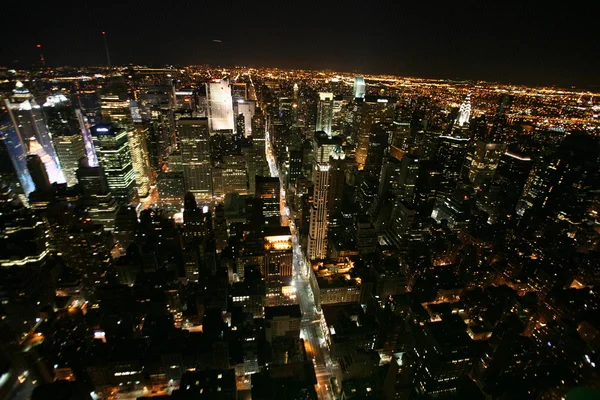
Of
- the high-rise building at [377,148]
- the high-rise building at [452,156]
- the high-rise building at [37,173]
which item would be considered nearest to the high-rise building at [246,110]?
the high-rise building at [377,148]

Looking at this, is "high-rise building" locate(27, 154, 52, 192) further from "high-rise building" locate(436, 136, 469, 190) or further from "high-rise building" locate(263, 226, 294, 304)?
"high-rise building" locate(436, 136, 469, 190)

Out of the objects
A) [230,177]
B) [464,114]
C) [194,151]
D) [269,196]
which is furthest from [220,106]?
[464,114]

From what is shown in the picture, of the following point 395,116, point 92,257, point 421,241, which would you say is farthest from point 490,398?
point 395,116

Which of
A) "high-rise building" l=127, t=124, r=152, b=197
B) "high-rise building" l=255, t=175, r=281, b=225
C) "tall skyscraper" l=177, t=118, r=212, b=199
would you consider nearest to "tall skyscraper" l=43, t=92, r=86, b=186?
"high-rise building" l=127, t=124, r=152, b=197

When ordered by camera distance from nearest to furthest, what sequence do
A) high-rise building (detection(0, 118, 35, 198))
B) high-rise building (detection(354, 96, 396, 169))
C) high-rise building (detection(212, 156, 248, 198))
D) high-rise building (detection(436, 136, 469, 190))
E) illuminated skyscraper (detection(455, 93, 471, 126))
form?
high-rise building (detection(0, 118, 35, 198)) < high-rise building (detection(212, 156, 248, 198)) < high-rise building (detection(436, 136, 469, 190)) < high-rise building (detection(354, 96, 396, 169)) < illuminated skyscraper (detection(455, 93, 471, 126))

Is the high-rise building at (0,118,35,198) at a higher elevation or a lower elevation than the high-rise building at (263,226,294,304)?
higher

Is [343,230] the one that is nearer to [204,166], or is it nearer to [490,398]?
[490,398]

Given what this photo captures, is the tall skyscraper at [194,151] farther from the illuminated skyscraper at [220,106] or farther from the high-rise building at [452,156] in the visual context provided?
the high-rise building at [452,156]
